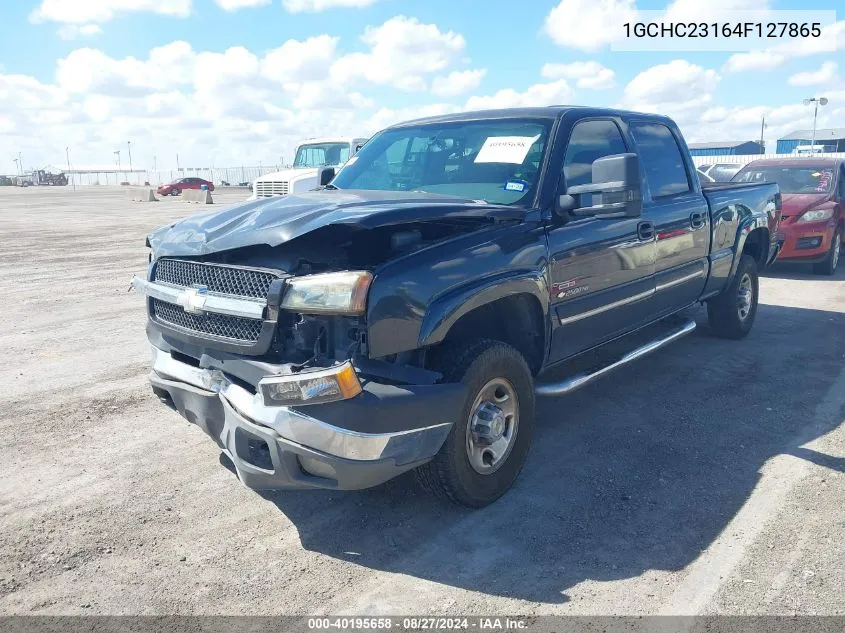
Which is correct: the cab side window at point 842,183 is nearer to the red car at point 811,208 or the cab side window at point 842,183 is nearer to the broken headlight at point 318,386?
the red car at point 811,208

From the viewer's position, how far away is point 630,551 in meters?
3.29

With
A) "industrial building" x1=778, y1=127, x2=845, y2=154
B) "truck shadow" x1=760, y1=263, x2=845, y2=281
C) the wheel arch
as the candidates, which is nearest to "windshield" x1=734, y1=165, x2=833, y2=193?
"truck shadow" x1=760, y1=263, x2=845, y2=281

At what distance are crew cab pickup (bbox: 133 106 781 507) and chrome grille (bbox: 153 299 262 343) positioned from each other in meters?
0.01

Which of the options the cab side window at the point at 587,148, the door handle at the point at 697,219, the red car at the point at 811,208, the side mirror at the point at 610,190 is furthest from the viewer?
the red car at the point at 811,208

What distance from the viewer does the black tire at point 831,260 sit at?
10836 mm

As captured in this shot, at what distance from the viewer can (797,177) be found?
1164 centimetres

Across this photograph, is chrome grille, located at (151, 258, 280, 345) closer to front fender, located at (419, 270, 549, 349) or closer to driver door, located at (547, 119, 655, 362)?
front fender, located at (419, 270, 549, 349)

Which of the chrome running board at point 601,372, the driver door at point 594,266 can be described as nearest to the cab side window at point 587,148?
the driver door at point 594,266

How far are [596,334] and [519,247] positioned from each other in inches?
45.5

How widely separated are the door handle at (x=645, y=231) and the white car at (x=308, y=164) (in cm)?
1110

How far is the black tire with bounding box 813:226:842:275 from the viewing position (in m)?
10.8

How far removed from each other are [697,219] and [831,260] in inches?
258

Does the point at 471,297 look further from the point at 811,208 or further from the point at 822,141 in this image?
the point at 822,141

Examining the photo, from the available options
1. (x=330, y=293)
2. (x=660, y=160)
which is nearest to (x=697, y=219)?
(x=660, y=160)
